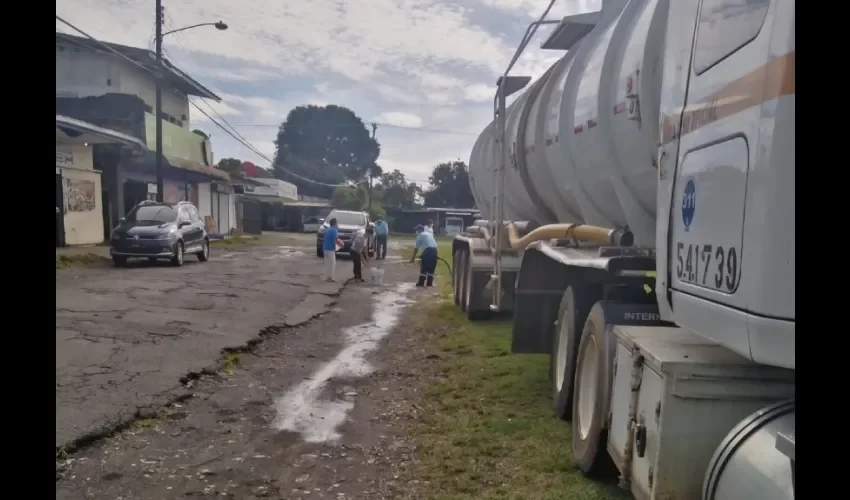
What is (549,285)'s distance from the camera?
6.47 meters

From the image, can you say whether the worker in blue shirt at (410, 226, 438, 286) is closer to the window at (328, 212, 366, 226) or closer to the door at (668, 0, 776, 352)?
the window at (328, 212, 366, 226)

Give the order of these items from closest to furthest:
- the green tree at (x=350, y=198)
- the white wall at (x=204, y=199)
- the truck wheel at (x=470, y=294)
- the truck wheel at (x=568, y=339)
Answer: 1. the truck wheel at (x=568, y=339)
2. the truck wheel at (x=470, y=294)
3. the white wall at (x=204, y=199)
4. the green tree at (x=350, y=198)

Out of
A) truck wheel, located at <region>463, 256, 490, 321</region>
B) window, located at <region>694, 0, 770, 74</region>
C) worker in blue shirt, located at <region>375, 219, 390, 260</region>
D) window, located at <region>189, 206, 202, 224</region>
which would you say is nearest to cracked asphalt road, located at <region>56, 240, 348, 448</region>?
window, located at <region>189, 206, 202, 224</region>

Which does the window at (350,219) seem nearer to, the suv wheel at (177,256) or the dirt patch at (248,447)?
the suv wheel at (177,256)

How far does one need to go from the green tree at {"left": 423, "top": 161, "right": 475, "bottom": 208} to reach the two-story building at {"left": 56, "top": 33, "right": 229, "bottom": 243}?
1789 inches

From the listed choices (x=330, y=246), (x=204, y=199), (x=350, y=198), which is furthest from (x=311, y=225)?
(x=330, y=246)

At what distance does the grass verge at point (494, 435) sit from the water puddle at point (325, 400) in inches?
29.8

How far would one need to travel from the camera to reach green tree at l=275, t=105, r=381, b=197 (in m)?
77.0

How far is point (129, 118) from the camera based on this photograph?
88.4 feet

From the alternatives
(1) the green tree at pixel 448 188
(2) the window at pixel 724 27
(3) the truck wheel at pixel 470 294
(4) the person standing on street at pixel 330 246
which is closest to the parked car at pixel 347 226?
(4) the person standing on street at pixel 330 246

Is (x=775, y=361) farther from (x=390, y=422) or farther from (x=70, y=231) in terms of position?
(x=70, y=231)

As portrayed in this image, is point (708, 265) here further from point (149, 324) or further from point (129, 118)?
point (129, 118)

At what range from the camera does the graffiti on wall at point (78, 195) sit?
20.4 m
